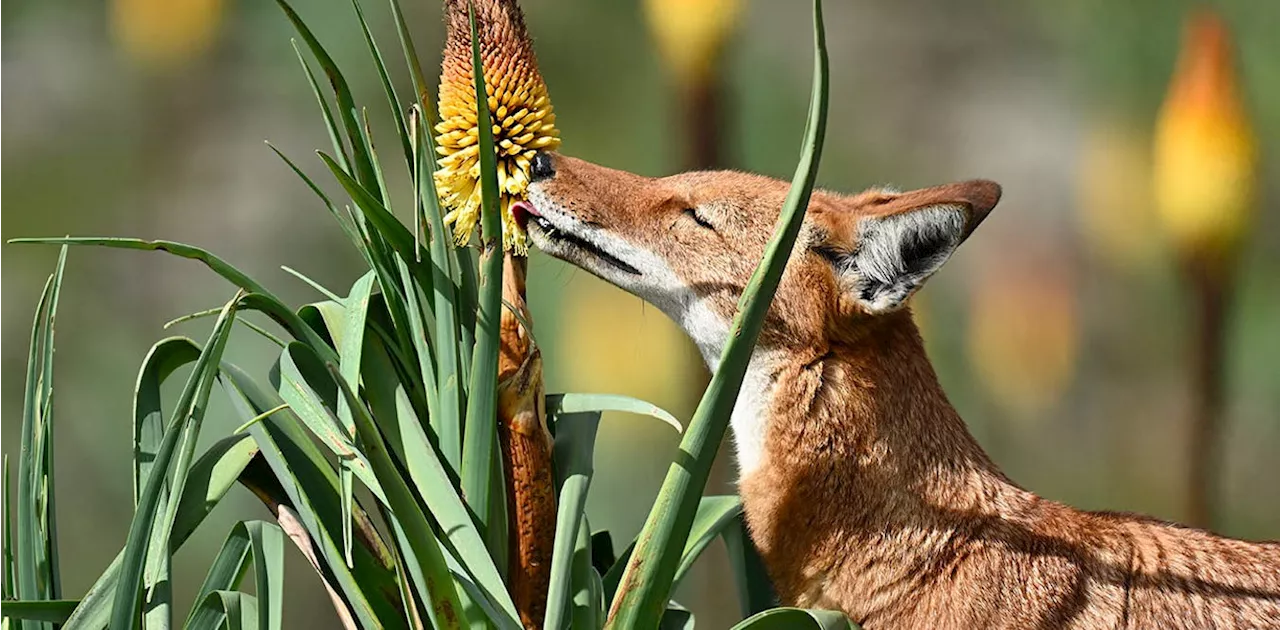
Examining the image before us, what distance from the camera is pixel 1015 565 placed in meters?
2.20

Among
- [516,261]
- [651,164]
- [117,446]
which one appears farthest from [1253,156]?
[117,446]

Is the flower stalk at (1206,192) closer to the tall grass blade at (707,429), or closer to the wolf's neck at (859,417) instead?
the wolf's neck at (859,417)

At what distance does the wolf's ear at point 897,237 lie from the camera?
2.01m

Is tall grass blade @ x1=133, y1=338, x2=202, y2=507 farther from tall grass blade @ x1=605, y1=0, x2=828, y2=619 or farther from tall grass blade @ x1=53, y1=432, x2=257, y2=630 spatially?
tall grass blade @ x1=605, y1=0, x2=828, y2=619

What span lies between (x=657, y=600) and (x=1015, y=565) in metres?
0.80

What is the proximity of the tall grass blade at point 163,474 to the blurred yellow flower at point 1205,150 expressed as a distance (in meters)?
2.91

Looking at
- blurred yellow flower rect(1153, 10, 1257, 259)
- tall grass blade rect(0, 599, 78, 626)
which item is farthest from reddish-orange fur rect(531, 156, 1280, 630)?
blurred yellow flower rect(1153, 10, 1257, 259)

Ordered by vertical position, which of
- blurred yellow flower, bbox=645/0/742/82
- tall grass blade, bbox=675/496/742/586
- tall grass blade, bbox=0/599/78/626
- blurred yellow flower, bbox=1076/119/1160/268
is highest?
blurred yellow flower, bbox=645/0/742/82

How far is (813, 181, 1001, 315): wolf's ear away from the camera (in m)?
2.01

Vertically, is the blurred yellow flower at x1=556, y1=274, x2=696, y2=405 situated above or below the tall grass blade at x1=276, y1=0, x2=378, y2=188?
below

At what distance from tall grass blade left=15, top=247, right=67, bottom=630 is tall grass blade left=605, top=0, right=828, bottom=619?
2.58 feet

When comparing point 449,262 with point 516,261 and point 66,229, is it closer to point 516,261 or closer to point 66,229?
point 516,261

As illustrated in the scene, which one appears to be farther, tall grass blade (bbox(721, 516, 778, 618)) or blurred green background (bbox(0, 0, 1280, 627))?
blurred green background (bbox(0, 0, 1280, 627))

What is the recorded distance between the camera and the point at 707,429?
1.57 m
